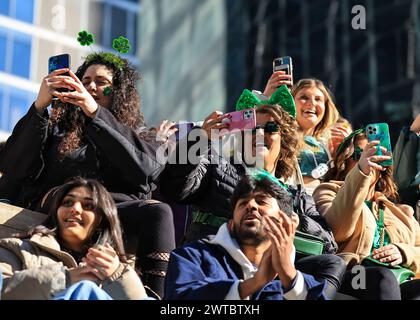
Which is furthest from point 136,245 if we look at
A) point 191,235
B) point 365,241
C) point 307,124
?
point 307,124

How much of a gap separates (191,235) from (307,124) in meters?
1.85

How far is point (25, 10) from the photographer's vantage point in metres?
33.8

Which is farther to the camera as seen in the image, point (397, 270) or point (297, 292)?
point (397, 270)

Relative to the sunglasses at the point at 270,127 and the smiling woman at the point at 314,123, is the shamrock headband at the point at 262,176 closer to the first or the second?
the sunglasses at the point at 270,127

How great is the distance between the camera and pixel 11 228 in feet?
22.9

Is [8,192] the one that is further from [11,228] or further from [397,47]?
[397,47]

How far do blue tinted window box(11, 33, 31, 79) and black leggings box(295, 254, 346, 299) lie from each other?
1053 inches

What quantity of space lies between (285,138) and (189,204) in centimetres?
86

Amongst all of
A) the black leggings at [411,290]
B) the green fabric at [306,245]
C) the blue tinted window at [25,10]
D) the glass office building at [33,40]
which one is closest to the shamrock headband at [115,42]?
the green fabric at [306,245]

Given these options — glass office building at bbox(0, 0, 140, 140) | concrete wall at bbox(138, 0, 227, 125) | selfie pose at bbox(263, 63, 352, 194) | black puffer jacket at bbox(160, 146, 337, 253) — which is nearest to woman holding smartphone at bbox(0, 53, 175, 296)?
black puffer jacket at bbox(160, 146, 337, 253)

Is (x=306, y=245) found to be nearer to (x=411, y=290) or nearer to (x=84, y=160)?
(x=411, y=290)

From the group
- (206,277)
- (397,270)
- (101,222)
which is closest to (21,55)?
(397,270)

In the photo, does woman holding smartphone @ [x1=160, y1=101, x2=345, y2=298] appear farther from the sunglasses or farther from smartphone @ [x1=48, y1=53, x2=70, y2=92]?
smartphone @ [x1=48, y1=53, x2=70, y2=92]

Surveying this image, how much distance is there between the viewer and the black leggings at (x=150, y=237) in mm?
6797
